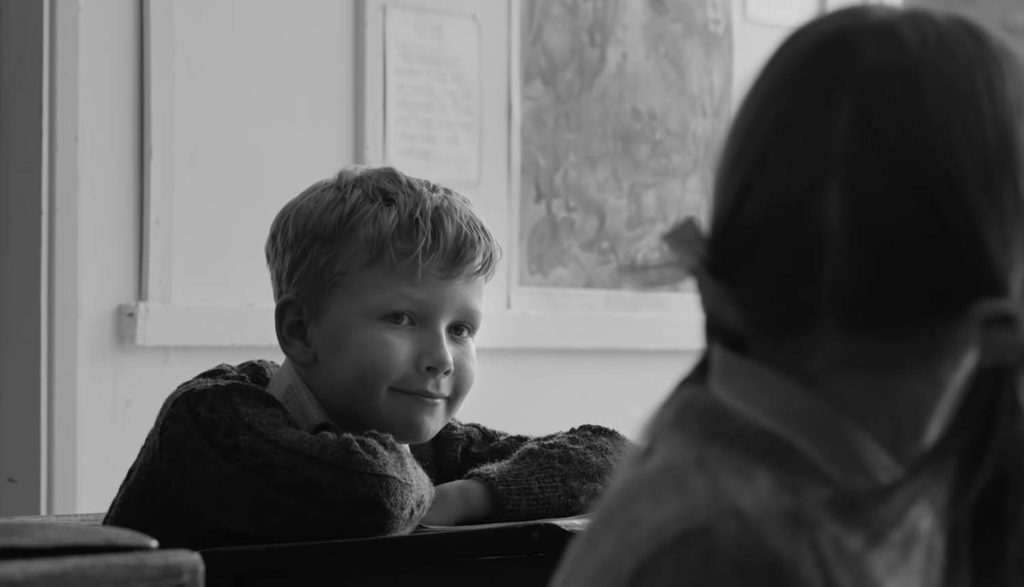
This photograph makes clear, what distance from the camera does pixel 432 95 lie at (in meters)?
4.71

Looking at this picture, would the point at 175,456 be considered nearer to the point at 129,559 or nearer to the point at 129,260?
the point at 129,559

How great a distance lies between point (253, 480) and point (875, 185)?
1244 millimetres

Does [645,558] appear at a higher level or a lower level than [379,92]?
lower

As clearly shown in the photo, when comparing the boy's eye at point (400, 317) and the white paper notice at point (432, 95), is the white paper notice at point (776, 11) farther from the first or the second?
the boy's eye at point (400, 317)

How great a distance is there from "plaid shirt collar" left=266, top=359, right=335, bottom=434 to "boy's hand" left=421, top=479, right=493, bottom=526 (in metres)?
0.20

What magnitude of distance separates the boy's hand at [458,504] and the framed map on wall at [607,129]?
280 cm

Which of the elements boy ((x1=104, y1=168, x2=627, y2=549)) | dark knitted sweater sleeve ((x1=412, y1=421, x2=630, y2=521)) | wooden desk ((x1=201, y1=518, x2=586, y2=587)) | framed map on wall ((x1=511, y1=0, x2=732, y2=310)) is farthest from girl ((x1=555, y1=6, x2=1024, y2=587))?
framed map on wall ((x1=511, y1=0, x2=732, y2=310))

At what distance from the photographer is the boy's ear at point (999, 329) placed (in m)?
0.81

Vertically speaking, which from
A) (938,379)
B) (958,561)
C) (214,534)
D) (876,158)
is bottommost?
(214,534)

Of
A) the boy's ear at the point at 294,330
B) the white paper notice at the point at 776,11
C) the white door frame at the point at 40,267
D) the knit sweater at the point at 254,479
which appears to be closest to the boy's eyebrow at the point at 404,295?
the boy's ear at the point at 294,330

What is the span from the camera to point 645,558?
778mm

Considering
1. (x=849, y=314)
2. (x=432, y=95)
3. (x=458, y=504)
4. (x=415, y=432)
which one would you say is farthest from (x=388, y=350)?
(x=432, y=95)

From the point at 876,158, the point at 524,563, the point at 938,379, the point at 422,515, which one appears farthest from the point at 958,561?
the point at 422,515

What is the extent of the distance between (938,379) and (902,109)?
0.50 feet
